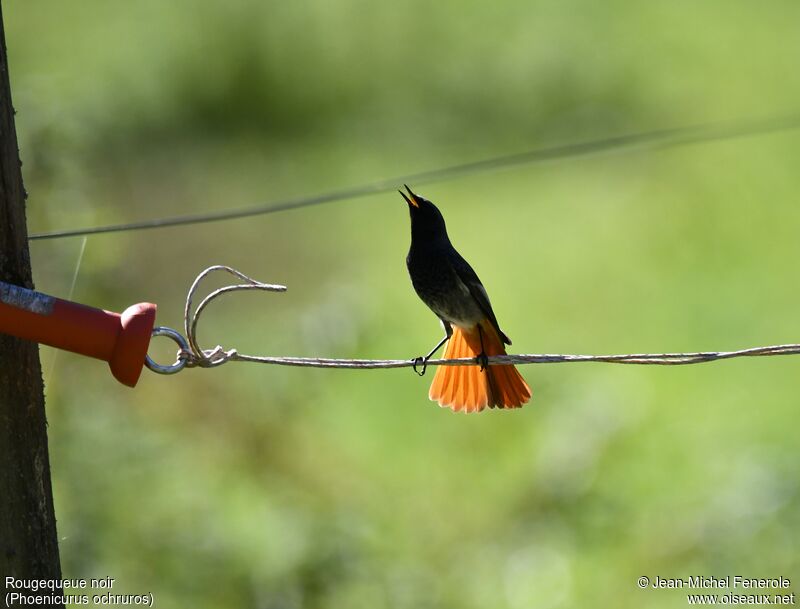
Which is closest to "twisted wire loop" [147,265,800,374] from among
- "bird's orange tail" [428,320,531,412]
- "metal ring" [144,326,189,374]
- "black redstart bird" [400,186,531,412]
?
"metal ring" [144,326,189,374]

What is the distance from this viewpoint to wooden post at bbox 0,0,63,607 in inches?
126

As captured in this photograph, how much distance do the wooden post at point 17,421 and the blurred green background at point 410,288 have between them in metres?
3.04

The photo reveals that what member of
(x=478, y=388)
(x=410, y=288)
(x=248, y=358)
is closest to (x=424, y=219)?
(x=478, y=388)

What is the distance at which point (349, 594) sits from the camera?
6.75 meters

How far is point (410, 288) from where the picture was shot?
485 inches

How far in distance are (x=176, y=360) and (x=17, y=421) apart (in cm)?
46

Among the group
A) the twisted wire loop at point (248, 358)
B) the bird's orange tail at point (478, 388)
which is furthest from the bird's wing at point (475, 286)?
the twisted wire loop at point (248, 358)

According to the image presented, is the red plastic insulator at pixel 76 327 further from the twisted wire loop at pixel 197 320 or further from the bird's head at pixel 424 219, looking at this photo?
the bird's head at pixel 424 219

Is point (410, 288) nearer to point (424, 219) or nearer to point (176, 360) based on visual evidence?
point (424, 219)

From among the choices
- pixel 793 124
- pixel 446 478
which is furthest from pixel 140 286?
pixel 793 124

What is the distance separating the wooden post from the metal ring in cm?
34

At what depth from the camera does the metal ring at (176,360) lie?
318cm

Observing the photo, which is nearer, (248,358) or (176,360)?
(176,360)

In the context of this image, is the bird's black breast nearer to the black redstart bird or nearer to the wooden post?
the black redstart bird
